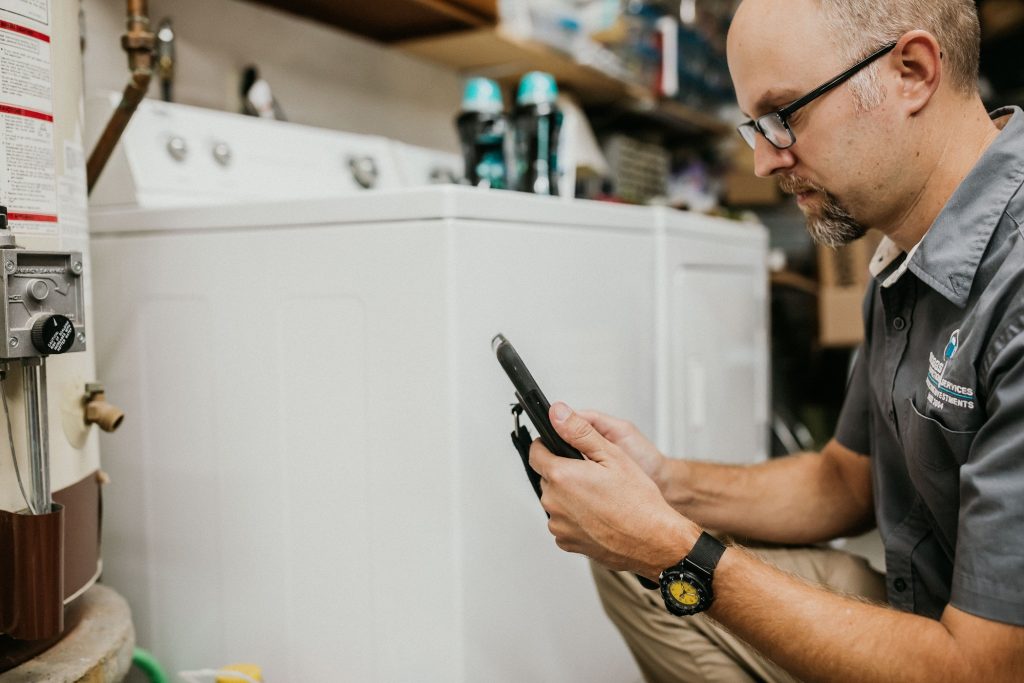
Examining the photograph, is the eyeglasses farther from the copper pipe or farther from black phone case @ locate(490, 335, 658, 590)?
the copper pipe

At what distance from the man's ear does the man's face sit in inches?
1.8

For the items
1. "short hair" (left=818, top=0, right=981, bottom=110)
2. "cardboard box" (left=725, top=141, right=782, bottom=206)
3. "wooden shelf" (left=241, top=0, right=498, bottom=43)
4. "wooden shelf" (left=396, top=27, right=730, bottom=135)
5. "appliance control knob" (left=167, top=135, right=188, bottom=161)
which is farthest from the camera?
"cardboard box" (left=725, top=141, right=782, bottom=206)

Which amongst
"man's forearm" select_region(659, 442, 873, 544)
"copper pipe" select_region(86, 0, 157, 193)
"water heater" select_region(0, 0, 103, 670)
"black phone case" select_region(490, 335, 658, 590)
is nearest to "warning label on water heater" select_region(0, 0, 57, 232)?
"water heater" select_region(0, 0, 103, 670)

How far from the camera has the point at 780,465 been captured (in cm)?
136

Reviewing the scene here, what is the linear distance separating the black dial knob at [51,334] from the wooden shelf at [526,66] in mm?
1367

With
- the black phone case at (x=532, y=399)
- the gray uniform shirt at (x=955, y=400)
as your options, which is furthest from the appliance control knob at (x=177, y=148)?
the gray uniform shirt at (x=955, y=400)

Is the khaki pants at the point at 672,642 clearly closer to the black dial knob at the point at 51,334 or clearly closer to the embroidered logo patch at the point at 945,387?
the embroidered logo patch at the point at 945,387

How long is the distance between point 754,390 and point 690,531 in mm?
1254

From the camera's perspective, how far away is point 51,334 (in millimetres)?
873

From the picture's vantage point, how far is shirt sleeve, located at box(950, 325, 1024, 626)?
817 mm

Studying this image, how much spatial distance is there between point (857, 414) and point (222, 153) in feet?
3.75

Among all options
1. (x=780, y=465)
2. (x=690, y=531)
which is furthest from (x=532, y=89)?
(x=690, y=531)

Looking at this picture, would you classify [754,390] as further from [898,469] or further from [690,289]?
[898,469]

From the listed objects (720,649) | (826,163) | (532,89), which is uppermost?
(532,89)
